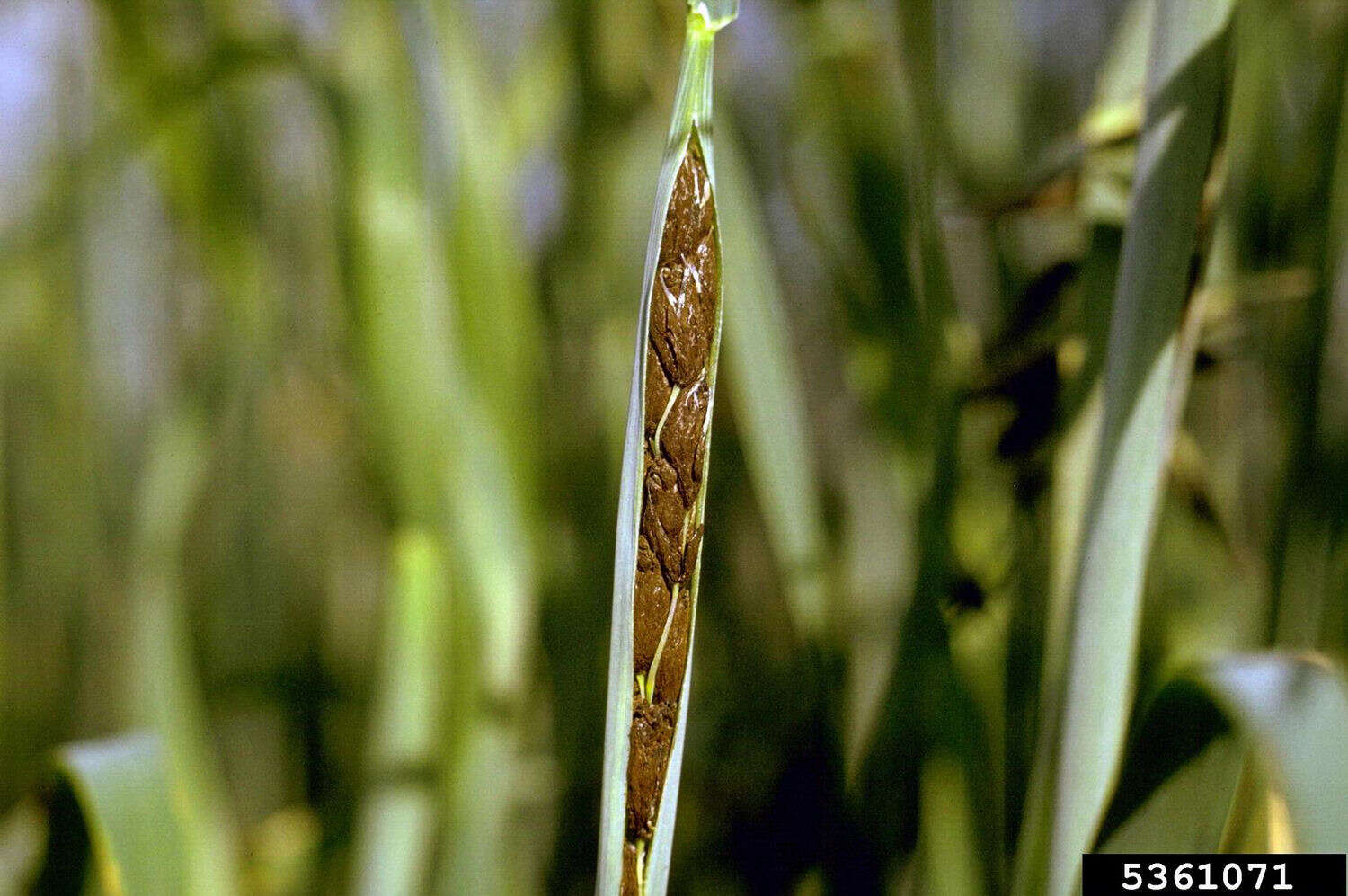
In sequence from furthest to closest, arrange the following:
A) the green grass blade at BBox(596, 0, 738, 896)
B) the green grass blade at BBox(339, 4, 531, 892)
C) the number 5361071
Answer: the green grass blade at BBox(339, 4, 531, 892) < the number 5361071 < the green grass blade at BBox(596, 0, 738, 896)

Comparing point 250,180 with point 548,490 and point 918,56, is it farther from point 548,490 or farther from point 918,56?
point 918,56

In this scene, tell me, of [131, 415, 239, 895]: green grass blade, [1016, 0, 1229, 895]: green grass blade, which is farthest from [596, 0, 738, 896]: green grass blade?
[131, 415, 239, 895]: green grass blade

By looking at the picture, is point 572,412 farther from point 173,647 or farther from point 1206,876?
point 1206,876

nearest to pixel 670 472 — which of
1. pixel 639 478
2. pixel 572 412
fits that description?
pixel 639 478

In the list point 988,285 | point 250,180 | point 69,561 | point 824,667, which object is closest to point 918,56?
point 988,285

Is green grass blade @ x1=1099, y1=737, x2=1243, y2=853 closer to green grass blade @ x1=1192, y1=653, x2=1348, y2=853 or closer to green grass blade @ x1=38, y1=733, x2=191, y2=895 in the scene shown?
green grass blade @ x1=1192, y1=653, x2=1348, y2=853
